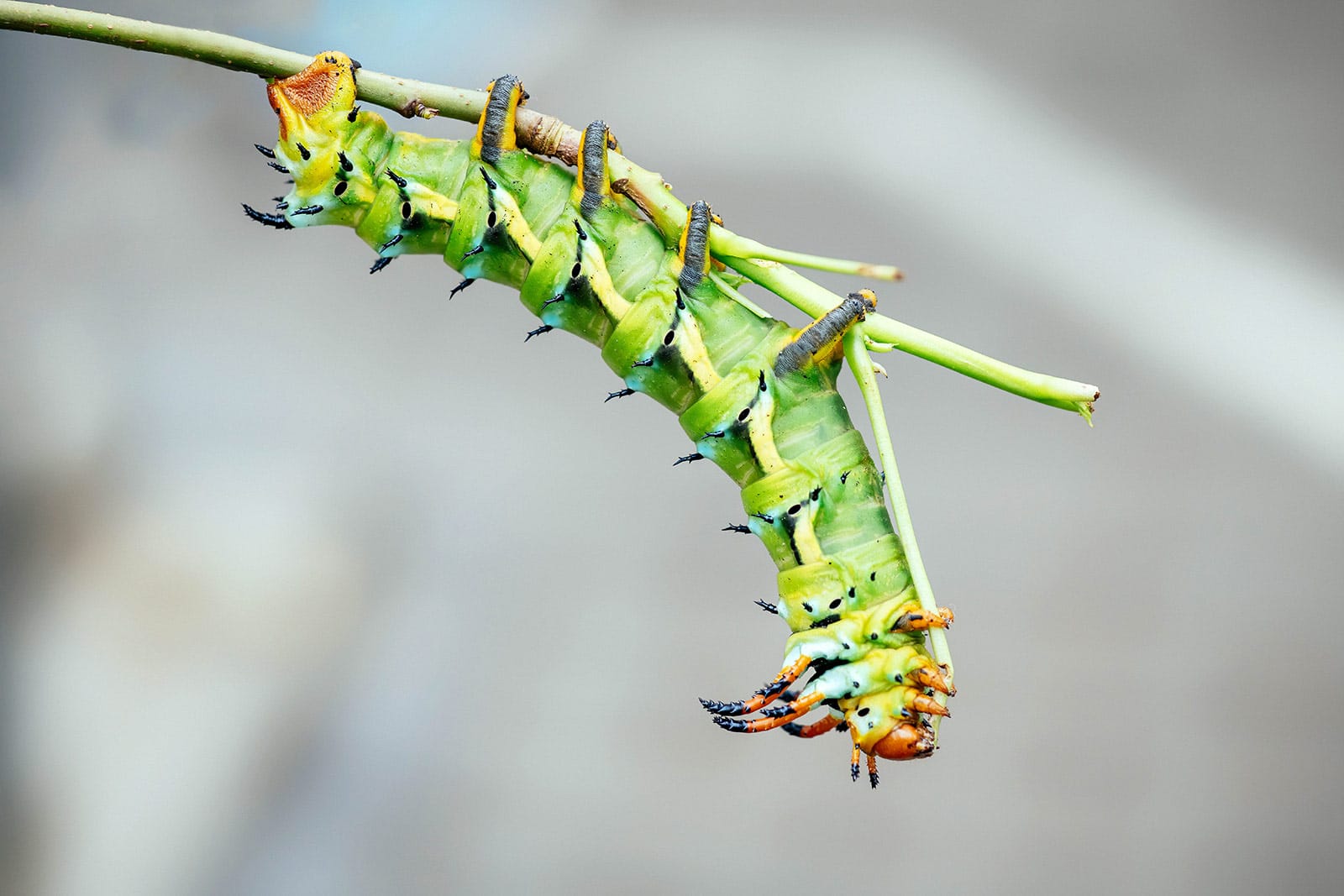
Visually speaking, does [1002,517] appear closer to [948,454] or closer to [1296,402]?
[948,454]

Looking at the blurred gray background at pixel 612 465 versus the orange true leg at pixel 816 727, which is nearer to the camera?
the orange true leg at pixel 816 727

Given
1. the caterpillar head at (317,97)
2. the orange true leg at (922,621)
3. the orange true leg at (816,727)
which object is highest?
the caterpillar head at (317,97)

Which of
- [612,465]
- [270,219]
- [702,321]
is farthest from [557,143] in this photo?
[612,465]

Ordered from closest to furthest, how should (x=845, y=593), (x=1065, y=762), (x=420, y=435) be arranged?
(x=845, y=593)
(x=1065, y=762)
(x=420, y=435)

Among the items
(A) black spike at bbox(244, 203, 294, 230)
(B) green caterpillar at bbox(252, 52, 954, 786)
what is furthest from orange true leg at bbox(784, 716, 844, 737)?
(A) black spike at bbox(244, 203, 294, 230)

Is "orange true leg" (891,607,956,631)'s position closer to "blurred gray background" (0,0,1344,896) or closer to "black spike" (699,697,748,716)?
"black spike" (699,697,748,716)

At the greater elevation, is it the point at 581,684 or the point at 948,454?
the point at 948,454

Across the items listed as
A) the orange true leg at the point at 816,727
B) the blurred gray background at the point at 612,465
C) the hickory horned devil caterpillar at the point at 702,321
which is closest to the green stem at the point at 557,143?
the hickory horned devil caterpillar at the point at 702,321

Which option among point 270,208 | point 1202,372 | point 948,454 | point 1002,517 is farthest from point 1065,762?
point 270,208

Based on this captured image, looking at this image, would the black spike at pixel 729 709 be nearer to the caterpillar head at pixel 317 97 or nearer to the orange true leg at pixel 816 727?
the orange true leg at pixel 816 727
